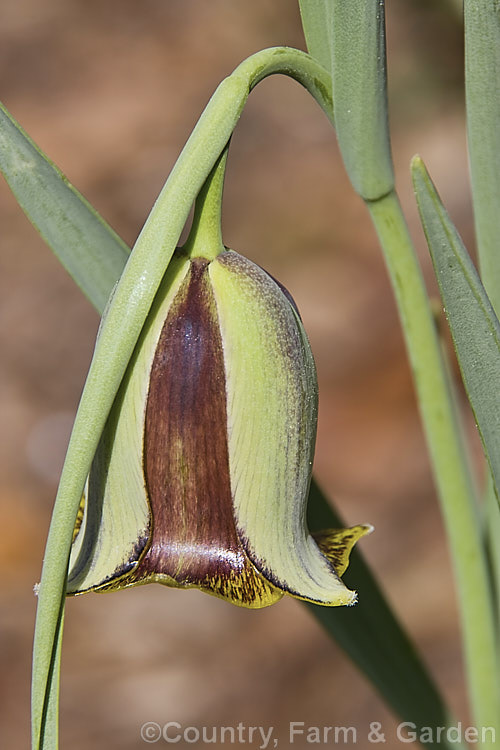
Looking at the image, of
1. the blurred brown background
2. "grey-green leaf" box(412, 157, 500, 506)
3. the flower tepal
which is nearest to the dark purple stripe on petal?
the flower tepal

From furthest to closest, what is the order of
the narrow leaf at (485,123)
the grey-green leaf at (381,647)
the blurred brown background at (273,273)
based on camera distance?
the blurred brown background at (273,273), the grey-green leaf at (381,647), the narrow leaf at (485,123)

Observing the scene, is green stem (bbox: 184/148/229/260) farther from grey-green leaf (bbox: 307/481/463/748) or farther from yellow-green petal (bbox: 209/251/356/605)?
grey-green leaf (bbox: 307/481/463/748)

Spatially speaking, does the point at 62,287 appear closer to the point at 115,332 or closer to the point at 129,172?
the point at 129,172

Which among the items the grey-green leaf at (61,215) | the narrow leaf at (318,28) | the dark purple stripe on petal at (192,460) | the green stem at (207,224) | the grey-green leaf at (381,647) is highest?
the narrow leaf at (318,28)

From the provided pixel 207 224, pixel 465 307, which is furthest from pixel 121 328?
pixel 465 307

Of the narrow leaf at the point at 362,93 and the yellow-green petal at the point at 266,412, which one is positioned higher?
the narrow leaf at the point at 362,93

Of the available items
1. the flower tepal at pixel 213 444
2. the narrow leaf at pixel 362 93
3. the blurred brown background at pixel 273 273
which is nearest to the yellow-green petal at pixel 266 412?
the flower tepal at pixel 213 444

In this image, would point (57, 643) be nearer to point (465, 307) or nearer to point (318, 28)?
point (465, 307)

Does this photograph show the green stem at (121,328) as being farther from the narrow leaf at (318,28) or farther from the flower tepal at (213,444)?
the narrow leaf at (318,28)
